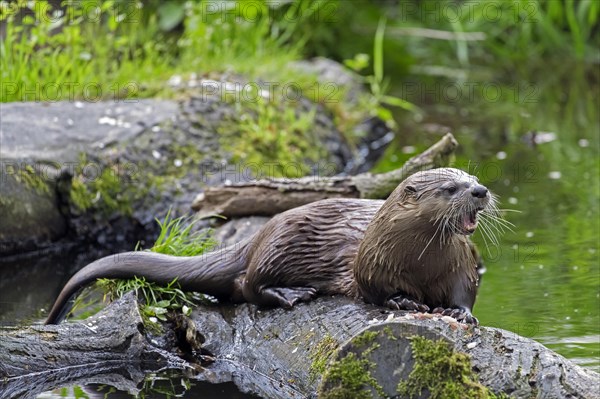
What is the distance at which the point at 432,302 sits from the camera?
14.9ft

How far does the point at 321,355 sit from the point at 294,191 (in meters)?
1.86

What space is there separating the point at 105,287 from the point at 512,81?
30.2ft

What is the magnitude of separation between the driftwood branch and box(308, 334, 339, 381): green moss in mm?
1710

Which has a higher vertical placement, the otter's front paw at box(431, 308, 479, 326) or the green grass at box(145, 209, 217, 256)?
the otter's front paw at box(431, 308, 479, 326)

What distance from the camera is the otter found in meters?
4.39

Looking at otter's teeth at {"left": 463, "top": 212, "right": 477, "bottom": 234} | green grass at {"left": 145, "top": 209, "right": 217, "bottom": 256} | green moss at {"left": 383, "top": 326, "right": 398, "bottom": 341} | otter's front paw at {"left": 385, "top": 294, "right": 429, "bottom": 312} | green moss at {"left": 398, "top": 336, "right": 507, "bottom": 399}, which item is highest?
otter's teeth at {"left": 463, "top": 212, "right": 477, "bottom": 234}

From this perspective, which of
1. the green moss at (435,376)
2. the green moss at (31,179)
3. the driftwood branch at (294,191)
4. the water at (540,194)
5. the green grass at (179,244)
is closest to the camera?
the green moss at (435,376)

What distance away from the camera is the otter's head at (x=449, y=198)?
4.31m

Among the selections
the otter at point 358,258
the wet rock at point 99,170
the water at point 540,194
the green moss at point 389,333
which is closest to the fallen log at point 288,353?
the green moss at point 389,333

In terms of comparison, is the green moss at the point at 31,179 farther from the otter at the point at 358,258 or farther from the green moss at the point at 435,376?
the green moss at the point at 435,376

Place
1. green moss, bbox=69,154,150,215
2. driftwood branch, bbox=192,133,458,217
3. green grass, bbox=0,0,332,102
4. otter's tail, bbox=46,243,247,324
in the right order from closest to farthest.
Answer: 1. otter's tail, bbox=46,243,247,324
2. driftwood branch, bbox=192,133,458,217
3. green moss, bbox=69,154,150,215
4. green grass, bbox=0,0,332,102

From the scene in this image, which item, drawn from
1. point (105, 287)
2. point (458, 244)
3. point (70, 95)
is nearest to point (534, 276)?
point (458, 244)

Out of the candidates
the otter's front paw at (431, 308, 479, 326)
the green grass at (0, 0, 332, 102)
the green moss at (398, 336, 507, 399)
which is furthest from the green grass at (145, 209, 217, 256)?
the green grass at (0, 0, 332, 102)

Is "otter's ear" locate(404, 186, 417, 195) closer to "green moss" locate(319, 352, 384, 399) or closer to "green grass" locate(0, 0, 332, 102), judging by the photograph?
"green moss" locate(319, 352, 384, 399)
